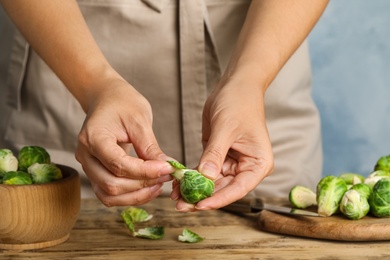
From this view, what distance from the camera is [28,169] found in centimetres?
161

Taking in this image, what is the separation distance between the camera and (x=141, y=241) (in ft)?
5.32

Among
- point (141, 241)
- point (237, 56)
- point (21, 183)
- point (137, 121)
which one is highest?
point (237, 56)

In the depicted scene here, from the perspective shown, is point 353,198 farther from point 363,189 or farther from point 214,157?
point 214,157

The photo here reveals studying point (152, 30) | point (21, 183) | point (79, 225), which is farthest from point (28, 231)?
point (152, 30)

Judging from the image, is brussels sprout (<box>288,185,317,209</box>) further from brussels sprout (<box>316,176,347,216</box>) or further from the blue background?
the blue background

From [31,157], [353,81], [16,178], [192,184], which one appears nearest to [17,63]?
[31,157]

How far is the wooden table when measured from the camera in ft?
5.04

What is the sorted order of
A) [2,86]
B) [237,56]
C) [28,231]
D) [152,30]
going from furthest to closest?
1. [2,86]
2. [152,30]
3. [237,56]
4. [28,231]

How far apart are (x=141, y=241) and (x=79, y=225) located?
0.57 feet

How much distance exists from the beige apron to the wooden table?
39cm

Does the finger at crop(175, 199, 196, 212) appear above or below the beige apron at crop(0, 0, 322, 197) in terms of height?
below

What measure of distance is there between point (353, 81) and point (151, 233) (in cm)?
226

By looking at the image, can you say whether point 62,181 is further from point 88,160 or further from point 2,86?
point 2,86

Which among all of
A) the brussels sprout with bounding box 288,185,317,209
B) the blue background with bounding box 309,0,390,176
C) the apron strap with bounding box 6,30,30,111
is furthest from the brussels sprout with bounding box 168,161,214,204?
the blue background with bounding box 309,0,390,176
